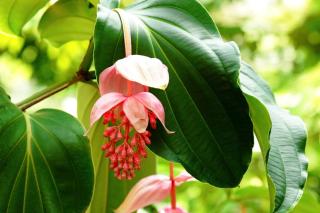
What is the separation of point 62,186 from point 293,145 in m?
0.22

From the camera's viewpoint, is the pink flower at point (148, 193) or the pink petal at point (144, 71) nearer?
the pink petal at point (144, 71)

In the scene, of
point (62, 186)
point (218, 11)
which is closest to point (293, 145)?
point (62, 186)

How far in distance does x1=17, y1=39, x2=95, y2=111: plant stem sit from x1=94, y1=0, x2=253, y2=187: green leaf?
131mm

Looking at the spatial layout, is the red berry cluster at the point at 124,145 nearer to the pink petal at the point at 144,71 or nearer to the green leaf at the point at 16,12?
the pink petal at the point at 144,71

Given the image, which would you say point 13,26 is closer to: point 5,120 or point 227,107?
point 5,120

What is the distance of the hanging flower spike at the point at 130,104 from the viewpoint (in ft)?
1.39

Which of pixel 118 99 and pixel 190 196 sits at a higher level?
pixel 118 99

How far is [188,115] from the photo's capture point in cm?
46

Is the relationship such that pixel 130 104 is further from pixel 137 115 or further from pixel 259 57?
pixel 259 57

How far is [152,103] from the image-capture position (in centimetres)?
43

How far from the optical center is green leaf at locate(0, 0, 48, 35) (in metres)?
0.63

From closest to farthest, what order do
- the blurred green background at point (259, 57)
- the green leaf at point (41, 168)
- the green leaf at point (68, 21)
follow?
the green leaf at point (41, 168), the green leaf at point (68, 21), the blurred green background at point (259, 57)

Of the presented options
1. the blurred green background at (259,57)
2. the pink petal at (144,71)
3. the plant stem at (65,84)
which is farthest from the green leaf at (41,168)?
the blurred green background at (259,57)

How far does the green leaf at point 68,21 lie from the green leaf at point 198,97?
185 mm
